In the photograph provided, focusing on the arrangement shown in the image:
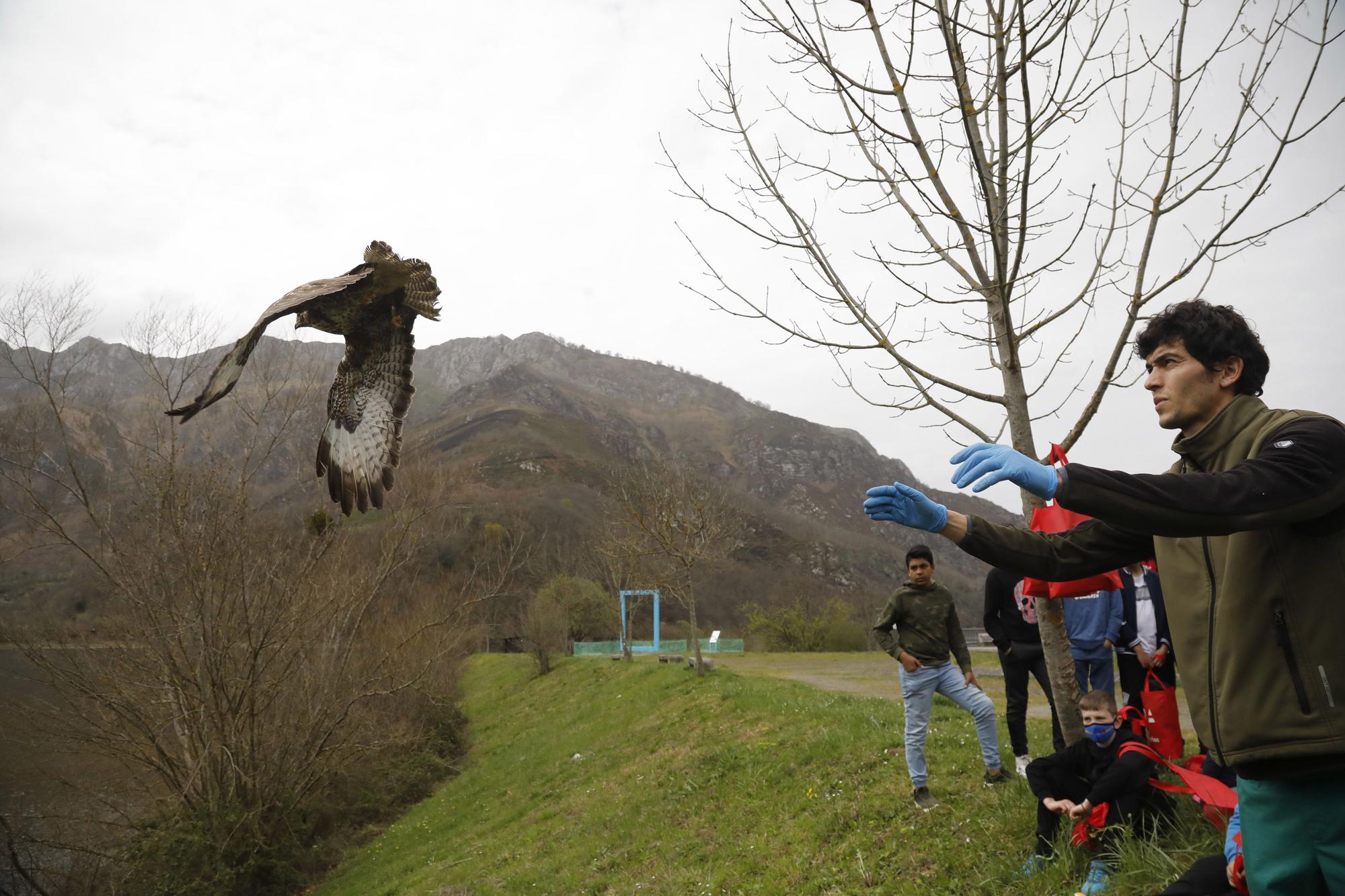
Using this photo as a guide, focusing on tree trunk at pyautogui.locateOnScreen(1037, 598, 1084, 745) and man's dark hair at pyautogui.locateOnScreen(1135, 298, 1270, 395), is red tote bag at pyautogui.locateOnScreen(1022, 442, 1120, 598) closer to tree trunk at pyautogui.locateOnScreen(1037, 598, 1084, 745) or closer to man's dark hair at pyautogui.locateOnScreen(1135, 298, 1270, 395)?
tree trunk at pyautogui.locateOnScreen(1037, 598, 1084, 745)

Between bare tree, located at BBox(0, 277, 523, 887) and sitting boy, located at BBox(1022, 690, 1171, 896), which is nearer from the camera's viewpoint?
sitting boy, located at BBox(1022, 690, 1171, 896)

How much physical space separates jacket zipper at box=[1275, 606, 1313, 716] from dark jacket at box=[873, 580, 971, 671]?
386cm

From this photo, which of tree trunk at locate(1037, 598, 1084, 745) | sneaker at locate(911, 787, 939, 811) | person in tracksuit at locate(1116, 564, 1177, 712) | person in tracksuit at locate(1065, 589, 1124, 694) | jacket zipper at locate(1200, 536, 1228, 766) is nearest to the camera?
jacket zipper at locate(1200, 536, 1228, 766)

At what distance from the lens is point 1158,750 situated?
13.8 ft

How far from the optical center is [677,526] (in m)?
17.2

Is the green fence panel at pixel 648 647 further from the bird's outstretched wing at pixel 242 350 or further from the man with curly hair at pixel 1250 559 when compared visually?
the man with curly hair at pixel 1250 559

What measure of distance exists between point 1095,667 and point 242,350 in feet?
17.6

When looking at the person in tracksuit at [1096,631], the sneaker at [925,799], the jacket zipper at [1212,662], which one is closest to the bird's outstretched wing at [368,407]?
the jacket zipper at [1212,662]

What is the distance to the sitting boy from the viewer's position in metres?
3.69

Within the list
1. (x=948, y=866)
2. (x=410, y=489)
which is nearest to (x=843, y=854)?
(x=948, y=866)

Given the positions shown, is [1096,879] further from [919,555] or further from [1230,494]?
[1230,494]

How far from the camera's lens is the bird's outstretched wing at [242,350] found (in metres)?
2.86

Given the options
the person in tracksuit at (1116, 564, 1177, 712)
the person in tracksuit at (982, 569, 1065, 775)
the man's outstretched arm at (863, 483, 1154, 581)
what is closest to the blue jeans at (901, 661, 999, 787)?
the person in tracksuit at (982, 569, 1065, 775)

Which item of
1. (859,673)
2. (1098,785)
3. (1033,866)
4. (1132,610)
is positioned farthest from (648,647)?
(1098,785)
